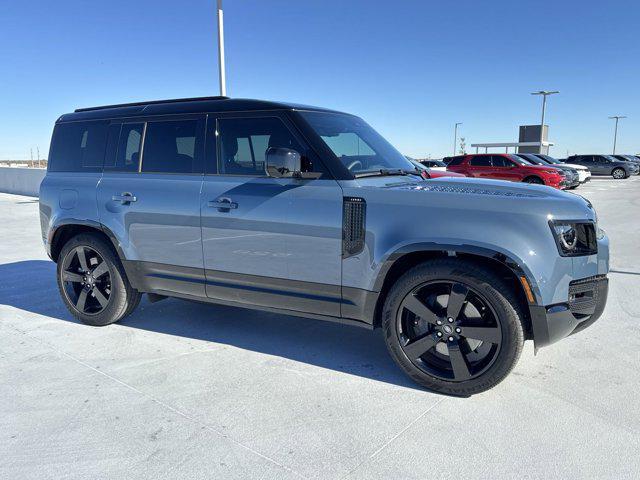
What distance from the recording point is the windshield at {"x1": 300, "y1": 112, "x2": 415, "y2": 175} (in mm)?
3516

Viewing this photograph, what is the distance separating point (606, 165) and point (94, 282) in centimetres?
3643

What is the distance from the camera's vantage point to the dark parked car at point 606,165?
1273 inches

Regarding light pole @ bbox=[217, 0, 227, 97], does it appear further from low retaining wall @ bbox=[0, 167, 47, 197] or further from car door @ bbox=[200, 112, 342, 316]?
low retaining wall @ bbox=[0, 167, 47, 197]

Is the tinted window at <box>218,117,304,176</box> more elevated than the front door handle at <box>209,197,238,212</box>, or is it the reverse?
the tinted window at <box>218,117,304,176</box>

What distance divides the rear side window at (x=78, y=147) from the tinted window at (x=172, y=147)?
1.79 ft

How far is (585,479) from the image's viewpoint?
89.6 inches

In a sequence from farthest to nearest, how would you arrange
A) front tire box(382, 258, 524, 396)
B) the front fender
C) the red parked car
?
the red parked car < front tire box(382, 258, 524, 396) < the front fender

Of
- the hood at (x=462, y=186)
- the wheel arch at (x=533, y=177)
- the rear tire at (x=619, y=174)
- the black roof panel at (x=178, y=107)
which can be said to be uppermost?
the black roof panel at (x=178, y=107)

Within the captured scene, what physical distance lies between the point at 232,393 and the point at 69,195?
8.45 feet

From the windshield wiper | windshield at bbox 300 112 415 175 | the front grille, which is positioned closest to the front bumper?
the front grille

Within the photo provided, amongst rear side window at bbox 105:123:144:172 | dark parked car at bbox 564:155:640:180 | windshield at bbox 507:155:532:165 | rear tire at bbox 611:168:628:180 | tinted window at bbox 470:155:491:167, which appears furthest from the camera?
dark parked car at bbox 564:155:640:180

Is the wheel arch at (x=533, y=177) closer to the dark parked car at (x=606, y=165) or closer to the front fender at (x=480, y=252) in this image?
the front fender at (x=480, y=252)

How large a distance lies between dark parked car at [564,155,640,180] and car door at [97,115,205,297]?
3539 centimetres

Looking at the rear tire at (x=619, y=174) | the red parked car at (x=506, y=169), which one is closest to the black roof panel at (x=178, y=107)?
the red parked car at (x=506, y=169)
